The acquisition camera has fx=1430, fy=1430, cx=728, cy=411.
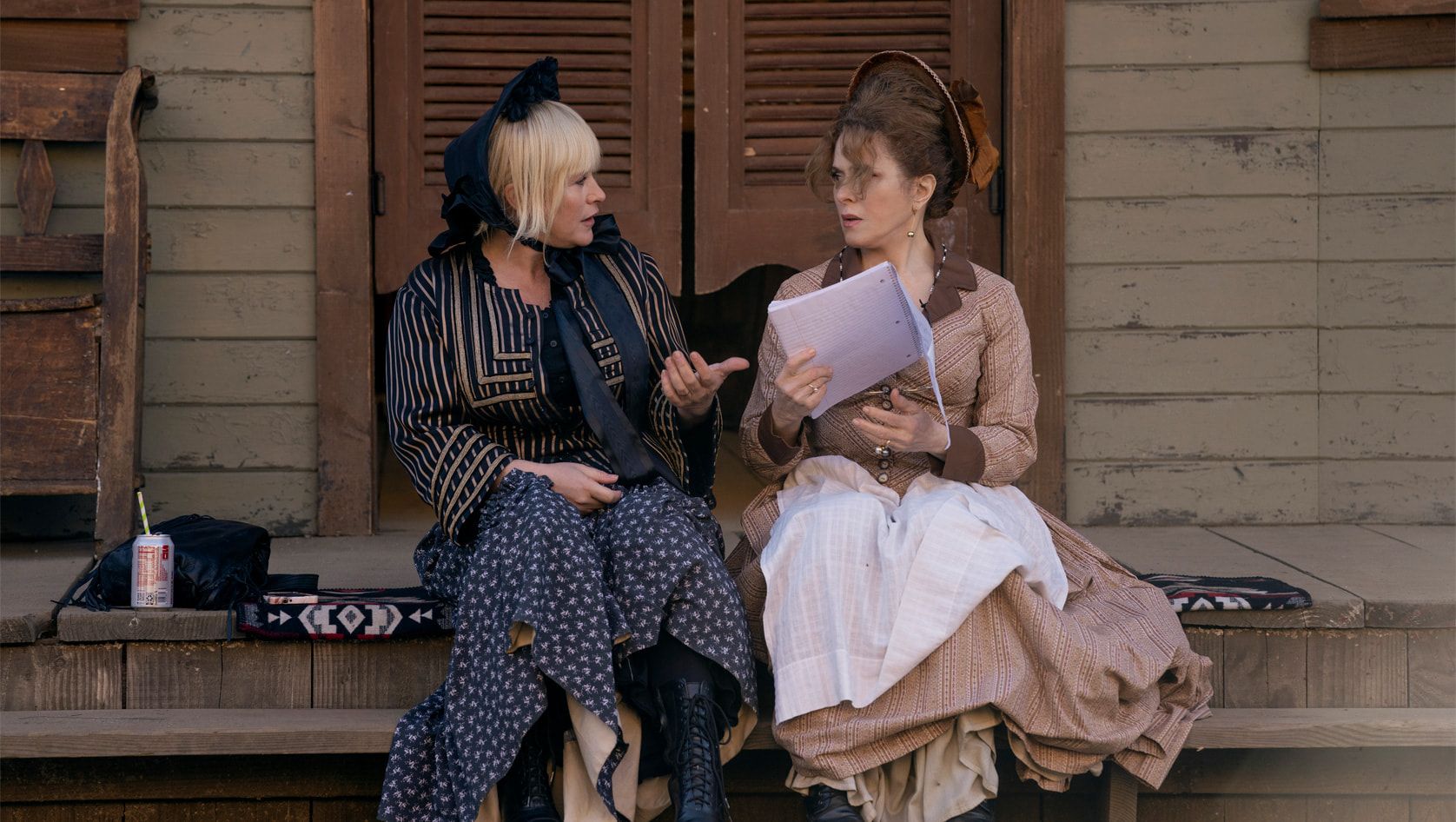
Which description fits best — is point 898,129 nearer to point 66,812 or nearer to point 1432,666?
point 1432,666

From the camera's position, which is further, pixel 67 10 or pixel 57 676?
pixel 67 10

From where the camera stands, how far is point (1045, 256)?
160 inches

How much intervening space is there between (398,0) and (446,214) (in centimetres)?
131

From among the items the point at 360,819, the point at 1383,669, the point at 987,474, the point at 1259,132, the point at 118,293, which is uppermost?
the point at 1259,132

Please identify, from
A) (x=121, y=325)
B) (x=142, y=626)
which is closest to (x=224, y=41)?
(x=121, y=325)

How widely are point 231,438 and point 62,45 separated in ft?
3.81

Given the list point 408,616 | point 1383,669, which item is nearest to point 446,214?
point 408,616

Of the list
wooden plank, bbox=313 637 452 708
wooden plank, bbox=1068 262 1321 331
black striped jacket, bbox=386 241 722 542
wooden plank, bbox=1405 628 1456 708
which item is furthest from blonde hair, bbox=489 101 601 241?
wooden plank, bbox=1405 628 1456 708

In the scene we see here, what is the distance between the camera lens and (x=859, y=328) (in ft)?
8.37

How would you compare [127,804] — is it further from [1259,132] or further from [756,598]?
[1259,132]

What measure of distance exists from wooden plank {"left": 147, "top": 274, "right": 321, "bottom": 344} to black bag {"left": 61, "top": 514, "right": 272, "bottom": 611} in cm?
94

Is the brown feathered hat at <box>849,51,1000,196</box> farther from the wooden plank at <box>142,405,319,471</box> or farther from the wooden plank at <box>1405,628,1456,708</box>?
the wooden plank at <box>142,405,319,471</box>

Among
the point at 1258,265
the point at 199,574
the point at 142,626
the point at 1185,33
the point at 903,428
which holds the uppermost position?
the point at 1185,33

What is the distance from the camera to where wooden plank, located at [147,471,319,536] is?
13.2 feet
